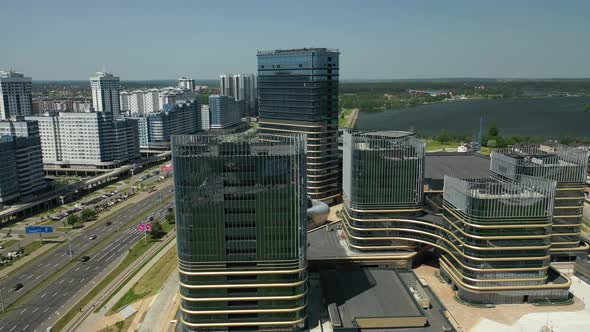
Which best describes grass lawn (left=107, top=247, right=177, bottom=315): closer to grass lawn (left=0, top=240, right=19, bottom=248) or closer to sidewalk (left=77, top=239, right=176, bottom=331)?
sidewalk (left=77, top=239, right=176, bottom=331)

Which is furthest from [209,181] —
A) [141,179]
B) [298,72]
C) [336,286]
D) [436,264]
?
[141,179]

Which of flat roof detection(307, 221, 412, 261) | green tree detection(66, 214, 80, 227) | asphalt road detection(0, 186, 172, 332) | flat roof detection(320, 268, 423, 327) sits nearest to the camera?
flat roof detection(320, 268, 423, 327)

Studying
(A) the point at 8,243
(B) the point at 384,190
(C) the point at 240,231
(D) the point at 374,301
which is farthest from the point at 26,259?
(B) the point at 384,190

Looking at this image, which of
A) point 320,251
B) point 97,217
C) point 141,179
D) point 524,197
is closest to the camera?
point 524,197

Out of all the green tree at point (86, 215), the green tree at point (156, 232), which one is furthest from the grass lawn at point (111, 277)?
the green tree at point (86, 215)

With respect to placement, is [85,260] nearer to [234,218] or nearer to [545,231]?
[234,218]

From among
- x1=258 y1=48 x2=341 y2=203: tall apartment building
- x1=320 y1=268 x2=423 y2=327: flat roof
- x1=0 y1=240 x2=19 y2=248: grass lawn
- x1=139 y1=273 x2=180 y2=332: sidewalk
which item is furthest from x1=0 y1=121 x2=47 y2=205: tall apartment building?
x1=320 y1=268 x2=423 y2=327: flat roof
